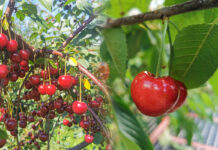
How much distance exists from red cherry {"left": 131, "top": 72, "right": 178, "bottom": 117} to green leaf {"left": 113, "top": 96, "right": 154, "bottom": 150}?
12 centimetres

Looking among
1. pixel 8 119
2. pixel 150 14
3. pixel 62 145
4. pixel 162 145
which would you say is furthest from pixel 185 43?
pixel 162 145

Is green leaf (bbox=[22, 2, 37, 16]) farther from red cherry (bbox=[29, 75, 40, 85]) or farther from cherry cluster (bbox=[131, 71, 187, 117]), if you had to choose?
A: cherry cluster (bbox=[131, 71, 187, 117])

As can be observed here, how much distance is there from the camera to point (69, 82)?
0.75 meters

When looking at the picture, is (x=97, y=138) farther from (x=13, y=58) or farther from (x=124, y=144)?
(x=124, y=144)

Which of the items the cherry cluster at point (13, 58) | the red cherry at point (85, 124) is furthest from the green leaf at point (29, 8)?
the red cherry at point (85, 124)

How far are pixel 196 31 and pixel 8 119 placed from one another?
77 cm

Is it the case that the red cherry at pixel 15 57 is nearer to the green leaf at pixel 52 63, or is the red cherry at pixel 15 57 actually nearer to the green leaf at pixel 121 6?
the green leaf at pixel 52 63

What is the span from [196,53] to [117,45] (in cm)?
17

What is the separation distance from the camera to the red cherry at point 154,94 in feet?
1.21

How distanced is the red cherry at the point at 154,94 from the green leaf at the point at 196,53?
0.04 meters

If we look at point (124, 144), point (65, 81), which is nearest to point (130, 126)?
point (124, 144)

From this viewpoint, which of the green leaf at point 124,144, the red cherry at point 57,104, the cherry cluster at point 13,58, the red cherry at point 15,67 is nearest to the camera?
the green leaf at point 124,144

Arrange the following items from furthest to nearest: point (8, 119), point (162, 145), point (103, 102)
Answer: point (162, 145), point (103, 102), point (8, 119)

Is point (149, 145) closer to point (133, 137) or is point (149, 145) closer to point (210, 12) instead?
point (133, 137)
